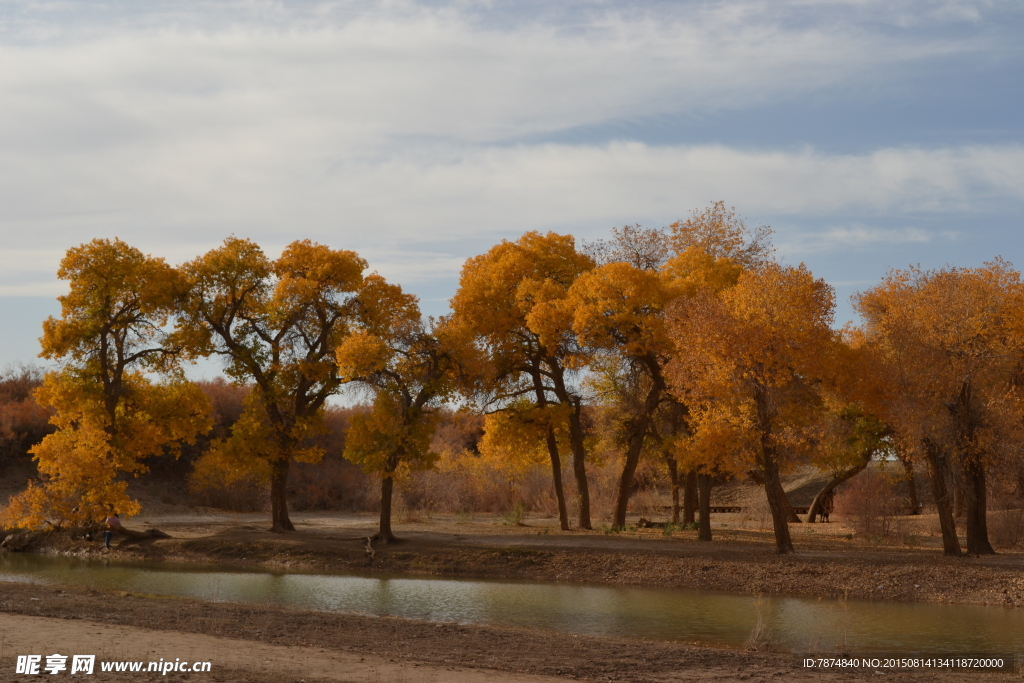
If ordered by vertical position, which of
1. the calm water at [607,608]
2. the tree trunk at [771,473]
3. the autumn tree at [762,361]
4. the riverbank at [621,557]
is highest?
the autumn tree at [762,361]

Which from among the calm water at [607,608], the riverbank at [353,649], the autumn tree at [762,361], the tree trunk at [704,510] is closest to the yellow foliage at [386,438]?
the calm water at [607,608]

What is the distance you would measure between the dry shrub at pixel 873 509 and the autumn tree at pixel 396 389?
53.6 feet

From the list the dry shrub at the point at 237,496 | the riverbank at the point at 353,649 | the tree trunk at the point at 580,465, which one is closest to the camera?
the riverbank at the point at 353,649

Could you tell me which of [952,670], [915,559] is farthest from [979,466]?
[952,670]

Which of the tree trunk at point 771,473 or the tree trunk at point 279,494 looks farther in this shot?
the tree trunk at point 279,494

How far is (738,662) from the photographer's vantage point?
589 inches

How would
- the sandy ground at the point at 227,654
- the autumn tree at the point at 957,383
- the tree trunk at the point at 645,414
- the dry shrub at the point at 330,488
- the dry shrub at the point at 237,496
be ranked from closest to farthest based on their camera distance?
1. the sandy ground at the point at 227,654
2. the autumn tree at the point at 957,383
3. the tree trunk at the point at 645,414
4. the dry shrub at the point at 237,496
5. the dry shrub at the point at 330,488

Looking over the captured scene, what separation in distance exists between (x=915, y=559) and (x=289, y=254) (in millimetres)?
23480

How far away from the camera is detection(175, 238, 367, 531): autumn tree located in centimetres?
3409

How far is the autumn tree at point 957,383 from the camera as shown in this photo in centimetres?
2647

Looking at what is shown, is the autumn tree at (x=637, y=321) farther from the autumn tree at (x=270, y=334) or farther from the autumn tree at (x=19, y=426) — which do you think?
the autumn tree at (x=19, y=426)

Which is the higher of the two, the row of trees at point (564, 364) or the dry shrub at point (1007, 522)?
the row of trees at point (564, 364)

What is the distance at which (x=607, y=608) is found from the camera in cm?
2162

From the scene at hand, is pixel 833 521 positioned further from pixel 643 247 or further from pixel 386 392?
pixel 386 392
